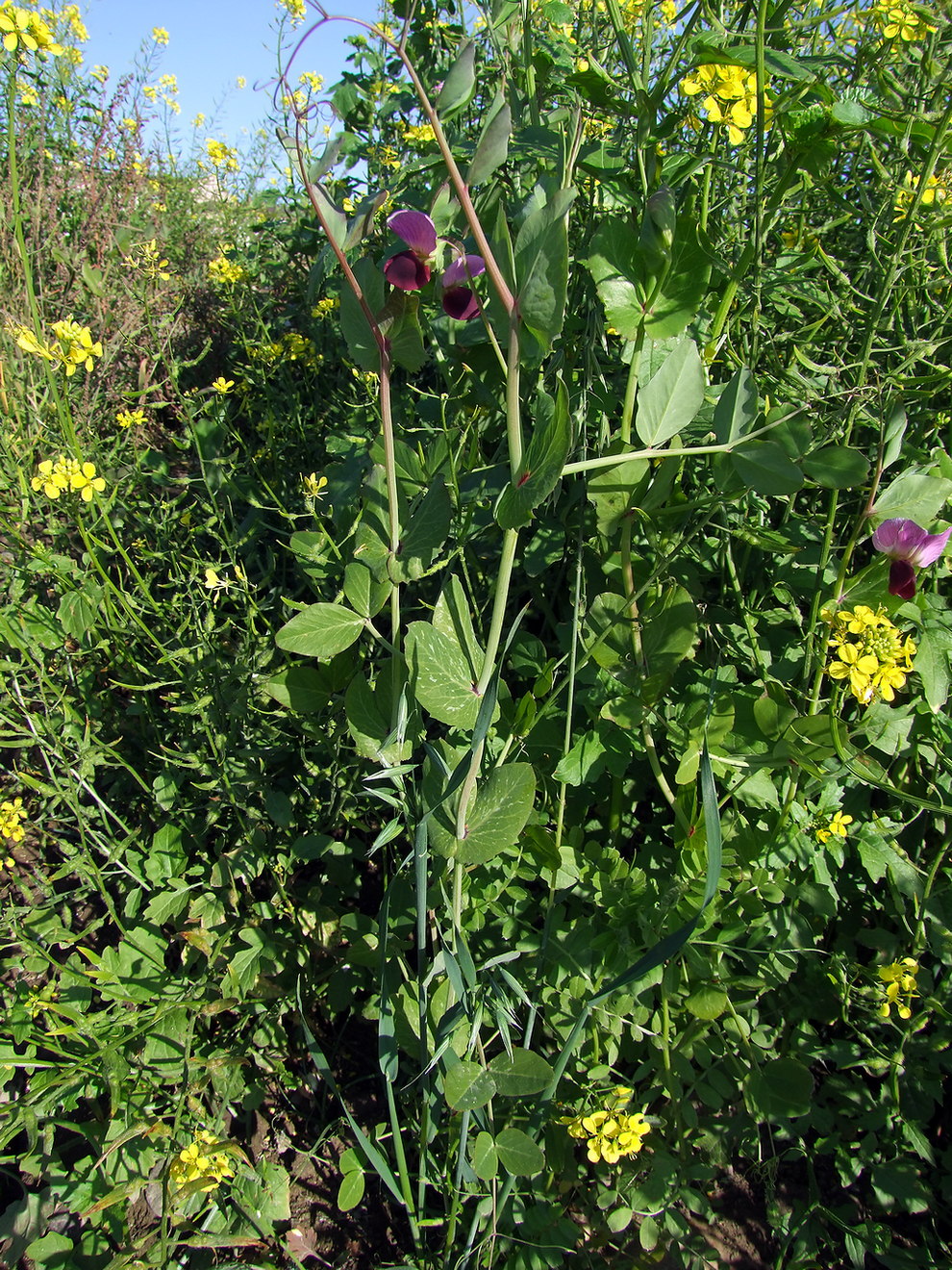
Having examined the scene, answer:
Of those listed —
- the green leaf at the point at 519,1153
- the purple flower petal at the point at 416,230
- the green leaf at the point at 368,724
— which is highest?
the purple flower petal at the point at 416,230

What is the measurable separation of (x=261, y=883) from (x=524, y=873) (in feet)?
2.24

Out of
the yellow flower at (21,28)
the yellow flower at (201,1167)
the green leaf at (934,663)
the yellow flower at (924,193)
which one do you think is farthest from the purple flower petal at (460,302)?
the yellow flower at (201,1167)

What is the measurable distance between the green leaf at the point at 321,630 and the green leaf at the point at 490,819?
0.25 meters

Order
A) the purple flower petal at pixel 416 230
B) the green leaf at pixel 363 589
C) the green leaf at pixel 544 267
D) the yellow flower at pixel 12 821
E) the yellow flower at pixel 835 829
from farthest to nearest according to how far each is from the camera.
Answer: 1. the yellow flower at pixel 12 821
2. the yellow flower at pixel 835 829
3. the green leaf at pixel 363 589
4. the purple flower petal at pixel 416 230
5. the green leaf at pixel 544 267

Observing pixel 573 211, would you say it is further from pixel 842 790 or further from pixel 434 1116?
pixel 434 1116

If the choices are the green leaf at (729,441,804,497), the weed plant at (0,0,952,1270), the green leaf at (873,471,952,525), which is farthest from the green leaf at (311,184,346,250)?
the green leaf at (873,471,952,525)

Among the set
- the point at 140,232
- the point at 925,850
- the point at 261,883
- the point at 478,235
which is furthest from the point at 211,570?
the point at 140,232

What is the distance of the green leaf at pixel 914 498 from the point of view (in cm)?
93

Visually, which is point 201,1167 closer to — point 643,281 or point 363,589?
point 363,589

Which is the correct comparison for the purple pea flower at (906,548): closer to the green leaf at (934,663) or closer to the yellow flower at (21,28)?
the green leaf at (934,663)

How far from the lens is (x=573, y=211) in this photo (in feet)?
4.51

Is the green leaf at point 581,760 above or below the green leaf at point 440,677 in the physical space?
below

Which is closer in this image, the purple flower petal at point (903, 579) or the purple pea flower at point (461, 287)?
the purple pea flower at point (461, 287)

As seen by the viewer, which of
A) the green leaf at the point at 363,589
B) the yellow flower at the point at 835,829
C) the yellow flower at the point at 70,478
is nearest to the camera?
the green leaf at the point at 363,589
